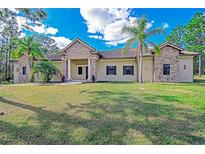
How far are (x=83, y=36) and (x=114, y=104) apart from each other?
1540 centimetres

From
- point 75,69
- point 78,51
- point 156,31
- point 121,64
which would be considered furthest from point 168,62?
point 75,69

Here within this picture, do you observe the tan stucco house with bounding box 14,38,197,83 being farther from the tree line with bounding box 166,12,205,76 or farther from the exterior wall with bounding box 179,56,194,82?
the tree line with bounding box 166,12,205,76

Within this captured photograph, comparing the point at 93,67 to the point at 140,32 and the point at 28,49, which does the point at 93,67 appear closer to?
the point at 140,32

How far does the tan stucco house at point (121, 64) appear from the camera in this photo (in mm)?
19953

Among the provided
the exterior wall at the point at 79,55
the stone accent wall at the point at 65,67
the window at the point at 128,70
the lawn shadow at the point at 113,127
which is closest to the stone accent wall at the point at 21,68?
the stone accent wall at the point at 65,67

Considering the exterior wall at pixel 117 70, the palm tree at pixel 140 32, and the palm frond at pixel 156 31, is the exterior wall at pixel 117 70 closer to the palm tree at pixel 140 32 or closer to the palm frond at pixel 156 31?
the palm tree at pixel 140 32

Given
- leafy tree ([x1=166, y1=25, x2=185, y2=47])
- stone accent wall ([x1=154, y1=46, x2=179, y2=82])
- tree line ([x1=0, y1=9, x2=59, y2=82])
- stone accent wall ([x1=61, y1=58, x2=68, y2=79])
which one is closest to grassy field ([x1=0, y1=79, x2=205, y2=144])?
tree line ([x1=0, y1=9, x2=59, y2=82])

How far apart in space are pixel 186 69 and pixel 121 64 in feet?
23.0

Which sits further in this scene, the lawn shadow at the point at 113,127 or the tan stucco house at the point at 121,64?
the tan stucco house at the point at 121,64

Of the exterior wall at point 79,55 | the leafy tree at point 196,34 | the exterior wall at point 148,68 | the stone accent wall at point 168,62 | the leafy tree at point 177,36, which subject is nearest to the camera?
the stone accent wall at point 168,62

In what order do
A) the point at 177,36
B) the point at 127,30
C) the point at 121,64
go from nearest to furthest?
the point at 127,30 < the point at 121,64 < the point at 177,36

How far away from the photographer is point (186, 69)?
66.7 ft
